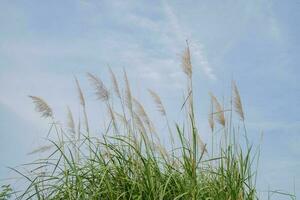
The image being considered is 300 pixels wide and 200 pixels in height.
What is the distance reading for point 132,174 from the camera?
453 cm

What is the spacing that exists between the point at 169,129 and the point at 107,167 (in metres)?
0.89

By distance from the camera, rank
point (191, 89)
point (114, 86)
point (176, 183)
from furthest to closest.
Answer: point (114, 86) → point (191, 89) → point (176, 183)

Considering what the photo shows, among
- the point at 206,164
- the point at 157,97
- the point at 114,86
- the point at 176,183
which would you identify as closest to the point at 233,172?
the point at 206,164

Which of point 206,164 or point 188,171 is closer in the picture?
point 188,171

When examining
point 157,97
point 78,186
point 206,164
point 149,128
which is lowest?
point 78,186

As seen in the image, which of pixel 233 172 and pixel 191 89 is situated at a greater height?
pixel 191 89

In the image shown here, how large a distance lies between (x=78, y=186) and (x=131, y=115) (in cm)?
93

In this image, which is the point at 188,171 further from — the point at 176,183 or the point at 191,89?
the point at 191,89

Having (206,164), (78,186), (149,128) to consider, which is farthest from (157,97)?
(78,186)

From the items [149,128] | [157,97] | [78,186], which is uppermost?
[157,97]

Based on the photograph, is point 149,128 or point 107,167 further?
point 149,128

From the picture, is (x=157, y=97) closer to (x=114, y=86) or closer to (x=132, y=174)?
(x=114, y=86)

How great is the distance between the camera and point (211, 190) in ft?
14.9

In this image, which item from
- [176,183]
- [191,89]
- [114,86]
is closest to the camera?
[176,183]
